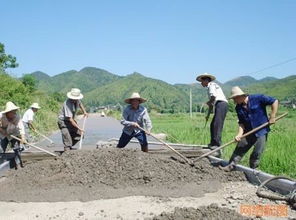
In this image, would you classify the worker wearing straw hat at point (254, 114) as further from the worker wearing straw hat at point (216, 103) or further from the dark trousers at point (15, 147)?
the dark trousers at point (15, 147)

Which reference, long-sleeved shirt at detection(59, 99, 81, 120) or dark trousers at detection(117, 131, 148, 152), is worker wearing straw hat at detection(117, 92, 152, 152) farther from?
long-sleeved shirt at detection(59, 99, 81, 120)

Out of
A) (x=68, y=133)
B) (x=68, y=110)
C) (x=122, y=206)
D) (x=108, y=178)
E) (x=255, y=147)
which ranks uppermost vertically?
(x=68, y=110)

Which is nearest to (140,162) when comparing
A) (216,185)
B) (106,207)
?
(216,185)

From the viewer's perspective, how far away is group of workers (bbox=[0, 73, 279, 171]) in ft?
22.8

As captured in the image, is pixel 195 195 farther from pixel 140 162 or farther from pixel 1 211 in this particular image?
pixel 1 211

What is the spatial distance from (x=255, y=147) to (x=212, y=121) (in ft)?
6.44

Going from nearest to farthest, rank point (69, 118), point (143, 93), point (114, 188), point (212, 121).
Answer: point (114, 188) < point (212, 121) < point (69, 118) < point (143, 93)

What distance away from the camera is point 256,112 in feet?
22.9

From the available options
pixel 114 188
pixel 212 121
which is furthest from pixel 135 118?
pixel 114 188

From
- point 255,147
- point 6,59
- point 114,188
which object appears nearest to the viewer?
point 114,188

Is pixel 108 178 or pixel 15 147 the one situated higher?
pixel 15 147

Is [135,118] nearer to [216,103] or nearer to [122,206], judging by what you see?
[216,103]

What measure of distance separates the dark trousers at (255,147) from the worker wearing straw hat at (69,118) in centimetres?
360

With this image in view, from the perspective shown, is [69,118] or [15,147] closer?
[15,147]
